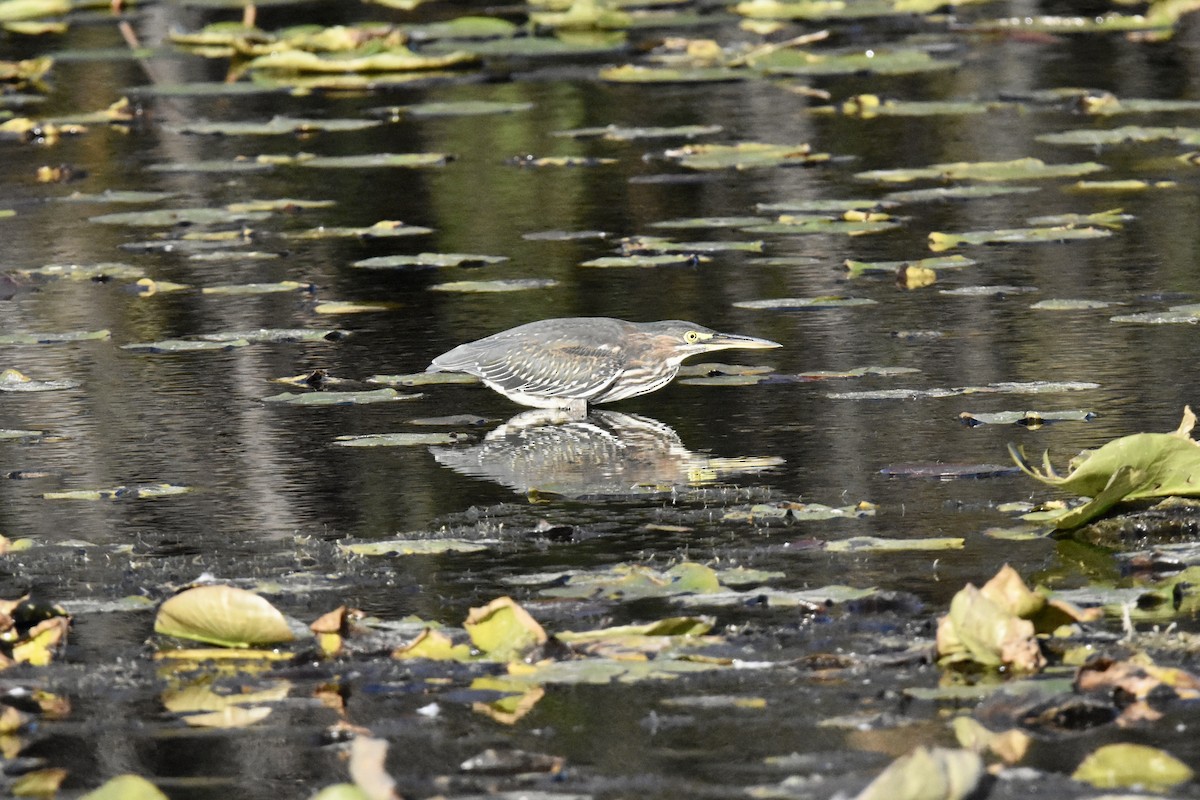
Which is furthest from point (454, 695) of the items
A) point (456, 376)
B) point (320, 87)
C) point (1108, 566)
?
point (320, 87)

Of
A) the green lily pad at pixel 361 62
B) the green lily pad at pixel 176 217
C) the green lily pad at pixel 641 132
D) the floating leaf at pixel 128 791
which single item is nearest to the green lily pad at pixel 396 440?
the floating leaf at pixel 128 791

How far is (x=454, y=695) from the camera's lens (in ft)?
15.8

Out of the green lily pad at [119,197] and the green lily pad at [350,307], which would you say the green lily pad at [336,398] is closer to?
the green lily pad at [350,307]

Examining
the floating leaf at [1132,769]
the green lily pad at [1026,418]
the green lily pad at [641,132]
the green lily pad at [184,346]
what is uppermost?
the green lily pad at [641,132]

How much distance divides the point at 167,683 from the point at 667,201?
7244 mm

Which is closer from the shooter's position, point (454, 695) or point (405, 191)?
point (454, 695)

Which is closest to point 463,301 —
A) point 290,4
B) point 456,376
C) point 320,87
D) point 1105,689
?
point 456,376

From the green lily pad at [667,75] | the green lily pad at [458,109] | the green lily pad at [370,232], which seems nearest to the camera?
the green lily pad at [370,232]

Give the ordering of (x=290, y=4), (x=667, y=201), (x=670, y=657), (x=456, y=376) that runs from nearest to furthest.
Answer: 1. (x=670, y=657)
2. (x=456, y=376)
3. (x=667, y=201)
4. (x=290, y=4)

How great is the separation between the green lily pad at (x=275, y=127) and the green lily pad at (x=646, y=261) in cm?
448

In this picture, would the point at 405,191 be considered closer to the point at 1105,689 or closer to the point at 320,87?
the point at 320,87

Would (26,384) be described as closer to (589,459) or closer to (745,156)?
(589,459)

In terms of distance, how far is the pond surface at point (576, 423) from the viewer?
467 cm

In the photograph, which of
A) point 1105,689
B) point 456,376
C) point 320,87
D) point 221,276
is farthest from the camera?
point 320,87
